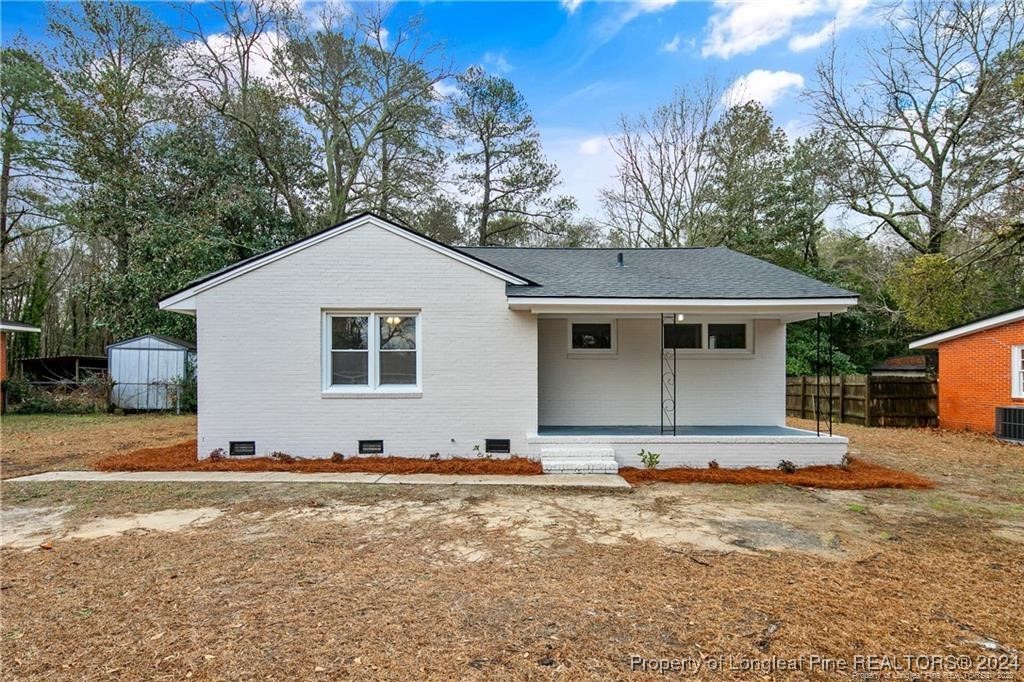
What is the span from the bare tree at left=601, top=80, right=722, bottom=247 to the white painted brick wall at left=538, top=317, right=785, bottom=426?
582 inches

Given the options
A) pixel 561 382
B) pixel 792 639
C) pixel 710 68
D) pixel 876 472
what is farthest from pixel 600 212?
pixel 792 639

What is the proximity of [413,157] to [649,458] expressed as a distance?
18236 mm

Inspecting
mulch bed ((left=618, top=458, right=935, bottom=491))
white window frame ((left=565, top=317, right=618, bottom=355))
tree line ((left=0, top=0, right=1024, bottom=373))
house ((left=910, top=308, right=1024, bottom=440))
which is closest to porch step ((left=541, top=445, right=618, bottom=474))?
mulch bed ((left=618, top=458, right=935, bottom=491))

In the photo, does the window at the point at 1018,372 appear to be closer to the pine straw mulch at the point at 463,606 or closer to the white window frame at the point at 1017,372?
the white window frame at the point at 1017,372

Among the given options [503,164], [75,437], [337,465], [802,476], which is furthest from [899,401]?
[75,437]

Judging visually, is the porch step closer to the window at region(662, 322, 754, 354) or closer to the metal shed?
the window at region(662, 322, 754, 354)

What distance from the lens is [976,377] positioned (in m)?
12.6

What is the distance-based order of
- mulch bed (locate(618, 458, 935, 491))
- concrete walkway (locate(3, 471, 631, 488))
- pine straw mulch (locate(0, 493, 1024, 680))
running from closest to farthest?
pine straw mulch (locate(0, 493, 1024, 680)) < concrete walkway (locate(3, 471, 631, 488)) < mulch bed (locate(618, 458, 935, 491))

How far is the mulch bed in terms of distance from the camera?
7121 mm

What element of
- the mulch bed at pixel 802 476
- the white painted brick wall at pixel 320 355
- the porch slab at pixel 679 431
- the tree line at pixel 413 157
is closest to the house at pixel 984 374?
the tree line at pixel 413 157

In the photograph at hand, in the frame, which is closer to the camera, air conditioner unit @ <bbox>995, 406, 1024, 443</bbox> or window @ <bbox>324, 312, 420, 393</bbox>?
window @ <bbox>324, 312, 420, 393</bbox>

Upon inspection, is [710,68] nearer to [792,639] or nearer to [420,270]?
[420,270]

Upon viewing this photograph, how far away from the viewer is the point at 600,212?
83.7 ft

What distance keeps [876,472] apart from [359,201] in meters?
19.5
